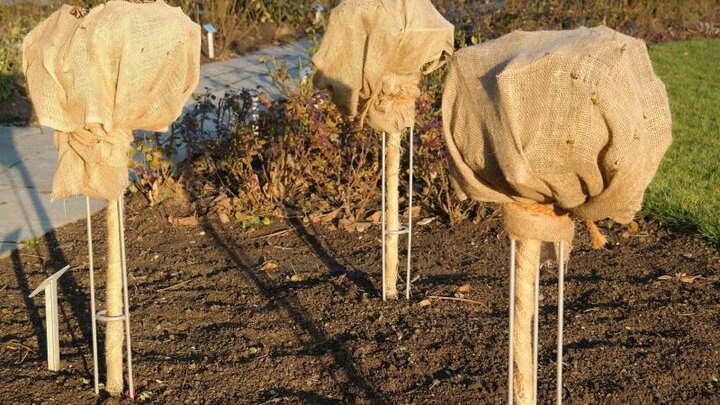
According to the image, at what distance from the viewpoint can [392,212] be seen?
436 centimetres

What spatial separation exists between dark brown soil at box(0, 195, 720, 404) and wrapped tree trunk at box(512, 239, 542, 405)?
2.57 feet

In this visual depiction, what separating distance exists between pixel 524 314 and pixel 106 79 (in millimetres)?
1440

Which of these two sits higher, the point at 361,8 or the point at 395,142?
the point at 361,8

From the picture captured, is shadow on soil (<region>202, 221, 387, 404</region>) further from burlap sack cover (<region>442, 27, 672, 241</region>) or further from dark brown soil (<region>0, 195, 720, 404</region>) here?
burlap sack cover (<region>442, 27, 672, 241</region>)

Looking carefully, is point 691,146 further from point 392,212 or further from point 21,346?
point 21,346

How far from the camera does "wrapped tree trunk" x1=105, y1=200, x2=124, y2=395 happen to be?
328cm

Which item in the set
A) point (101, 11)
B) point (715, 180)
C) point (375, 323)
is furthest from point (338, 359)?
point (715, 180)

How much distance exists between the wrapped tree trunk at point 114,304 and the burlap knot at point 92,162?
134mm

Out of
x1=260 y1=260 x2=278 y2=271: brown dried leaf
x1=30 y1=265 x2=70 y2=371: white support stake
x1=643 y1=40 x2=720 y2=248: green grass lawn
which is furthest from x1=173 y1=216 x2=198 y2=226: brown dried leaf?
x1=643 y1=40 x2=720 y2=248: green grass lawn

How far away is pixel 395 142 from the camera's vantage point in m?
4.25

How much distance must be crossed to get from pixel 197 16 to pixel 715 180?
284 inches

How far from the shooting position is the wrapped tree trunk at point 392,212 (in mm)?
4285

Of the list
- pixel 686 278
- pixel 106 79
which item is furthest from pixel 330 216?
pixel 106 79

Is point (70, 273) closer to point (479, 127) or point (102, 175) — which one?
point (102, 175)
